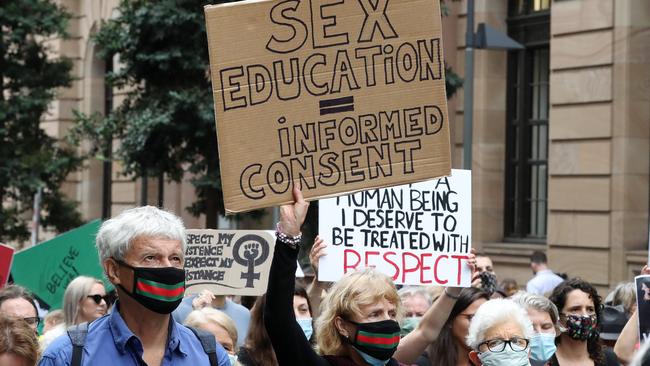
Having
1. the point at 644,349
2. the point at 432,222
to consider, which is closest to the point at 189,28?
the point at 432,222

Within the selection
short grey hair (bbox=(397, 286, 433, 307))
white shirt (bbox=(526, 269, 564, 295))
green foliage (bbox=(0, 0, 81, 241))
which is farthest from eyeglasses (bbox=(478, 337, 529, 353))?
green foliage (bbox=(0, 0, 81, 241))

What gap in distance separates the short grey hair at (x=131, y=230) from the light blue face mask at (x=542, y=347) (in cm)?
300

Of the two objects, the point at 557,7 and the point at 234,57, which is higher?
the point at 557,7

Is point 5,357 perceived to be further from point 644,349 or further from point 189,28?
point 189,28

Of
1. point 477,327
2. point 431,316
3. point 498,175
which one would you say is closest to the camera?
point 477,327

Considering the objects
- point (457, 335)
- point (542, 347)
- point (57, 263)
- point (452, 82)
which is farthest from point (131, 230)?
point (452, 82)

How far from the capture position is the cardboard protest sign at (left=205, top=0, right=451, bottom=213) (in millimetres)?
5285

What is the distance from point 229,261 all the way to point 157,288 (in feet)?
16.4

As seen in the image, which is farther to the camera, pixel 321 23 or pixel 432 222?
pixel 432 222

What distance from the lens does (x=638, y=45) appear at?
17391 mm

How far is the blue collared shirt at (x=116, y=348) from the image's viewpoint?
4.29m

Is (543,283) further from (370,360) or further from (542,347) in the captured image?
(370,360)

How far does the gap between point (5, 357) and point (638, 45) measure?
13.7m

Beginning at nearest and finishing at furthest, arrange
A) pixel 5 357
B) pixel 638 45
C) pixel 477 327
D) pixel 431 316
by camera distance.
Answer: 1. pixel 5 357
2. pixel 477 327
3. pixel 431 316
4. pixel 638 45
